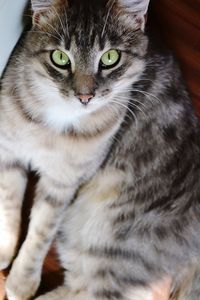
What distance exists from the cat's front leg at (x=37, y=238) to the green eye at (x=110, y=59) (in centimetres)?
39

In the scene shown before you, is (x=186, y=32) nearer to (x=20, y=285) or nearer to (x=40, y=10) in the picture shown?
(x=40, y=10)

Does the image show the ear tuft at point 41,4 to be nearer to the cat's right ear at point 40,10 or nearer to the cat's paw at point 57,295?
the cat's right ear at point 40,10

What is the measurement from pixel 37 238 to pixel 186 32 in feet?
3.00

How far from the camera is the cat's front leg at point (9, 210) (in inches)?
63.9

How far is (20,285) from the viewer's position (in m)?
1.59

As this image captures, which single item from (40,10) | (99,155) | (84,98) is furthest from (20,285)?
(40,10)

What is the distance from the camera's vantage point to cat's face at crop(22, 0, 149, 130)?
4.00 ft

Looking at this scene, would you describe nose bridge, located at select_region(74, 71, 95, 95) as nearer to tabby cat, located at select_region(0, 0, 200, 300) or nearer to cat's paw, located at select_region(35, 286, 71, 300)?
tabby cat, located at select_region(0, 0, 200, 300)

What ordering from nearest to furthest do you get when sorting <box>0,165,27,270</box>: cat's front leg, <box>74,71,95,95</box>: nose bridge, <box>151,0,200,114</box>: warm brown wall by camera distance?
<box>74,71,95,95</box>: nose bridge → <box>0,165,27,270</box>: cat's front leg → <box>151,0,200,114</box>: warm brown wall

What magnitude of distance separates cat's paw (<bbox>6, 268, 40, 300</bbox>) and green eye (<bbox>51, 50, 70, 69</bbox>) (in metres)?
0.67

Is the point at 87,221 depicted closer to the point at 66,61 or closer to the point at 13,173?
the point at 13,173

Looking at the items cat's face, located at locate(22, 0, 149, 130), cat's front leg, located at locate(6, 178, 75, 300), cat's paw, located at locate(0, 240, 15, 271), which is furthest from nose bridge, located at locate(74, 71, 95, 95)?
cat's paw, located at locate(0, 240, 15, 271)

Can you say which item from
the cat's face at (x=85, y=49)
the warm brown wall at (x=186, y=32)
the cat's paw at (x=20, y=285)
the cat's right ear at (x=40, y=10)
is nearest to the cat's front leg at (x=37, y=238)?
the cat's paw at (x=20, y=285)

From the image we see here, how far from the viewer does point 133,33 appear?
1.29 metres
